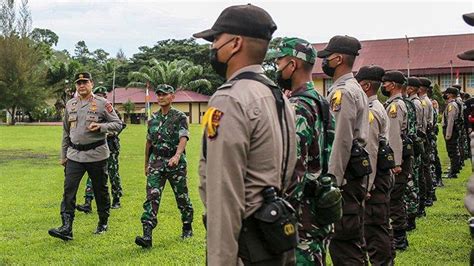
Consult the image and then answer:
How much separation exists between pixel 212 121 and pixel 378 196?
358 cm

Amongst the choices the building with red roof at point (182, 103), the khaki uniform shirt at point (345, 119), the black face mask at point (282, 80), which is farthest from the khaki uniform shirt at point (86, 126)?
the building with red roof at point (182, 103)

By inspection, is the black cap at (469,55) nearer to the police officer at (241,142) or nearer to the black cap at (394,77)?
the police officer at (241,142)

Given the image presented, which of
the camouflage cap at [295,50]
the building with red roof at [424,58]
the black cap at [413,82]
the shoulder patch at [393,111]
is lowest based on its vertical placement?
the shoulder patch at [393,111]

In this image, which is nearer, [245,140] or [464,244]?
[245,140]

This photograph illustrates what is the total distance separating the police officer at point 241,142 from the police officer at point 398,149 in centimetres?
441

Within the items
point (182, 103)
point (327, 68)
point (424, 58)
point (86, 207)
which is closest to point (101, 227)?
point (86, 207)

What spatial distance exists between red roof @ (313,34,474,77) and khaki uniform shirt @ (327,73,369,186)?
42570mm

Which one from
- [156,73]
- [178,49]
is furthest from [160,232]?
[178,49]

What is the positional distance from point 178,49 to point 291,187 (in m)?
65.0

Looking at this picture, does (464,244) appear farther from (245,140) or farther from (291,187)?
(245,140)

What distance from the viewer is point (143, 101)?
2413 inches

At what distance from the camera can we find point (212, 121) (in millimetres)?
2518

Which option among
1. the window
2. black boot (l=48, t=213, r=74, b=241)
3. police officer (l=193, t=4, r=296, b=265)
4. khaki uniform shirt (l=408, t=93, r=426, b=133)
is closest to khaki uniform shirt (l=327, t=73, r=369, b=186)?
police officer (l=193, t=4, r=296, b=265)

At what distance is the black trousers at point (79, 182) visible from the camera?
7105mm
